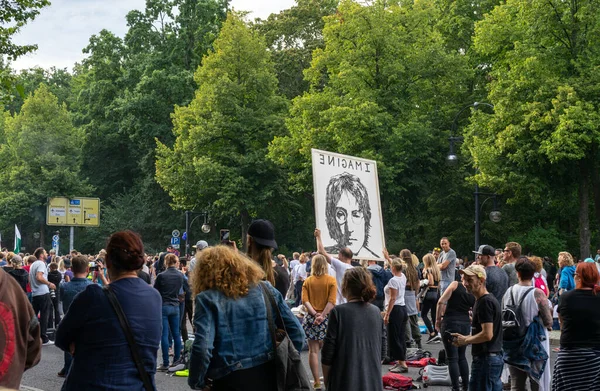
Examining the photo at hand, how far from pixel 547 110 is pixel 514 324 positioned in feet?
82.3

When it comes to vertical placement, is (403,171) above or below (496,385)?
above

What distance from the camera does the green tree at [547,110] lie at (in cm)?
3103

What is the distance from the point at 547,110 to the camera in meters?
32.2

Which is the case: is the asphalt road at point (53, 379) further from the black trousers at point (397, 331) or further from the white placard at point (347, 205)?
the white placard at point (347, 205)

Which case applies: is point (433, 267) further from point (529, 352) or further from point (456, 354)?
point (529, 352)

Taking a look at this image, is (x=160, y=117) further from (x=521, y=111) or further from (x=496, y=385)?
(x=496, y=385)

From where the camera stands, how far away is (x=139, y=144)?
184ft

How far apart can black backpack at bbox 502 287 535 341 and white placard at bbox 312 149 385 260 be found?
12.9 ft

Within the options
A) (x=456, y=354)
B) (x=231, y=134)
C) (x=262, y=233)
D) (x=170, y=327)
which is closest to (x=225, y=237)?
(x=262, y=233)

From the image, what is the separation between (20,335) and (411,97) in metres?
35.8

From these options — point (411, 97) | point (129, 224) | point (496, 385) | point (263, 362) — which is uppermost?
point (411, 97)

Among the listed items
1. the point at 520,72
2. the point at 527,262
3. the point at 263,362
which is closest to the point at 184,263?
the point at 527,262

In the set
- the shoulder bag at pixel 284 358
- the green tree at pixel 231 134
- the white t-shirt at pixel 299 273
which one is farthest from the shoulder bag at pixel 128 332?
the green tree at pixel 231 134

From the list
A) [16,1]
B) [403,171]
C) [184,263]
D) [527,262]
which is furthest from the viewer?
[403,171]
